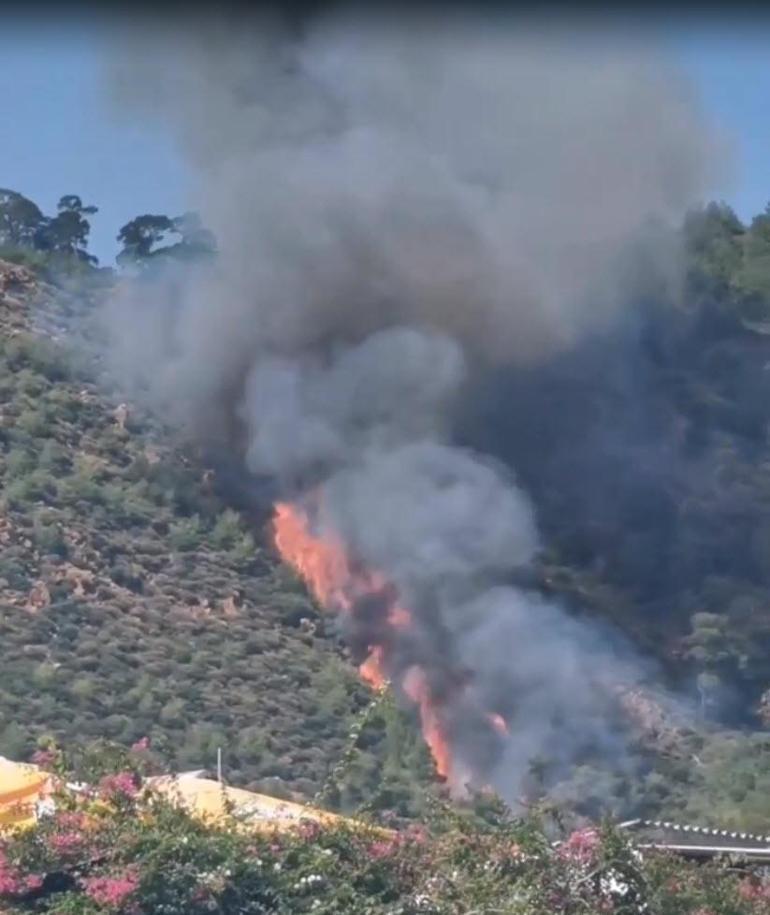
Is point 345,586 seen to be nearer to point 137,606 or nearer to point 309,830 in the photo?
point 137,606

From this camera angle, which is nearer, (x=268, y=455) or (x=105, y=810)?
(x=105, y=810)

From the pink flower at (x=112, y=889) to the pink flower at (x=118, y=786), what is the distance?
1140 millimetres

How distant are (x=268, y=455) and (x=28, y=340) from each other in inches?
301

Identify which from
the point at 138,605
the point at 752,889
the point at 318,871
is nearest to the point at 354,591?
the point at 138,605

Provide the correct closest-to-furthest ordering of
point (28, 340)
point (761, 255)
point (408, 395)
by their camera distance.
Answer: point (408, 395) < point (28, 340) < point (761, 255)

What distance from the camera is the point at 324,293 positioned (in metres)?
45.9

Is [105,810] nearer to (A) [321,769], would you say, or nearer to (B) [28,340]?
(A) [321,769]

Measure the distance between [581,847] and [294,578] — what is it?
27.2 metres

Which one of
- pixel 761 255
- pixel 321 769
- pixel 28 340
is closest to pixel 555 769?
pixel 321 769

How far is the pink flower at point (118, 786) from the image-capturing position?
683 inches

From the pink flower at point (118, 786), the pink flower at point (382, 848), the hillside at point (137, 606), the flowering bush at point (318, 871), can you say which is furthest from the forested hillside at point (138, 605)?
the flowering bush at point (318, 871)

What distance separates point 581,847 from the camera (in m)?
16.8

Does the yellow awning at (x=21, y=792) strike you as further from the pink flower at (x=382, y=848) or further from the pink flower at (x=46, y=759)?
the pink flower at (x=382, y=848)

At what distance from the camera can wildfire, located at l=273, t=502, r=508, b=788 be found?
122 ft
